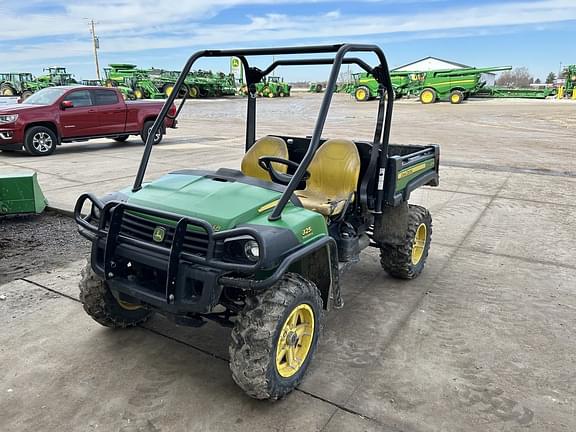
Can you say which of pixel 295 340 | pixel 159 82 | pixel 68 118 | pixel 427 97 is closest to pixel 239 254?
pixel 295 340

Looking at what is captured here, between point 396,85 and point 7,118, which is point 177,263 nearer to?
point 7,118

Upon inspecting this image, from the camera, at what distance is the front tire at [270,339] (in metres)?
2.51

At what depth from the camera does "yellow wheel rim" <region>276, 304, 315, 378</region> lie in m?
2.68

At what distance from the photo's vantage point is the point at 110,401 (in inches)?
106

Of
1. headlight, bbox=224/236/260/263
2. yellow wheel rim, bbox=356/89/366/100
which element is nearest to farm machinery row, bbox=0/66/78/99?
yellow wheel rim, bbox=356/89/366/100

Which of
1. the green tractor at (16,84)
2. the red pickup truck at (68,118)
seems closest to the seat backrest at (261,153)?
the red pickup truck at (68,118)

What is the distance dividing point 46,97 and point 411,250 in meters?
10.3

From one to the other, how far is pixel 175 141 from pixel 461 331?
1192 centimetres

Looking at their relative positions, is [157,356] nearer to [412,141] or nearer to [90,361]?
[90,361]

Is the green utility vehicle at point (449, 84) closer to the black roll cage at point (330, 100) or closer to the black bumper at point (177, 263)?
the black roll cage at point (330, 100)

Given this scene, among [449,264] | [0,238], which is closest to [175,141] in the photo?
[0,238]

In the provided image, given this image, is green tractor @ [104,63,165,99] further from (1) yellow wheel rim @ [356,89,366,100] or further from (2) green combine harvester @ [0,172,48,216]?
(2) green combine harvester @ [0,172,48,216]

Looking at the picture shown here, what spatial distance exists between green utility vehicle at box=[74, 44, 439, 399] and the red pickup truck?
7.16 m

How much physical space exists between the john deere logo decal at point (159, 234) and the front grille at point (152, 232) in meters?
0.01
